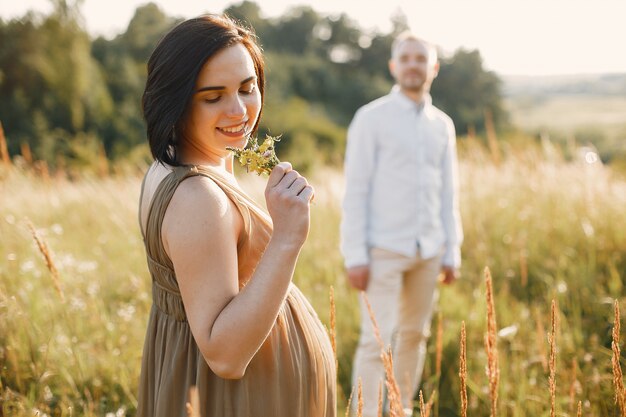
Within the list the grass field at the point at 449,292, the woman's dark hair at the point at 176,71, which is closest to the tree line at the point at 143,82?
the grass field at the point at 449,292

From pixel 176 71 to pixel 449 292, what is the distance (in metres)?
3.57

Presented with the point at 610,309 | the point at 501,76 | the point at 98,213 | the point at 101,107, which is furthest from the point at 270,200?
the point at 501,76

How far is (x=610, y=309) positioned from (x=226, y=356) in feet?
11.0

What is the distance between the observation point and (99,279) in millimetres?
4465

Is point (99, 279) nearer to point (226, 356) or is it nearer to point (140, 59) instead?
point (226, 356)

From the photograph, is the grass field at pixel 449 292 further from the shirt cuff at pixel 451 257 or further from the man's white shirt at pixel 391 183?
the man's white shirt at pixel 391 183

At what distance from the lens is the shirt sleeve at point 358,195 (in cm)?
338

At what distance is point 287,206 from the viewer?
4.53ft

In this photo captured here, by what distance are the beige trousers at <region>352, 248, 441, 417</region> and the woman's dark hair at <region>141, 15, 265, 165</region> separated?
2054 millimetres

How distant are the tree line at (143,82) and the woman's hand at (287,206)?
1304 centimetres

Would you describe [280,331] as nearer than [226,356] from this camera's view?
No

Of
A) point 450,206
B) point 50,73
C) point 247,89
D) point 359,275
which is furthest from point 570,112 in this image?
point 247,89

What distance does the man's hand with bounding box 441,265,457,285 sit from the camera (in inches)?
143

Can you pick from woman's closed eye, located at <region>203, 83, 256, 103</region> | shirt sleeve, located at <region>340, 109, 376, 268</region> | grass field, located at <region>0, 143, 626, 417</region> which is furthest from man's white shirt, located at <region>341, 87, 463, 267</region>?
woman's closed eye, located at <region>203, 83, 256, 103</region>
